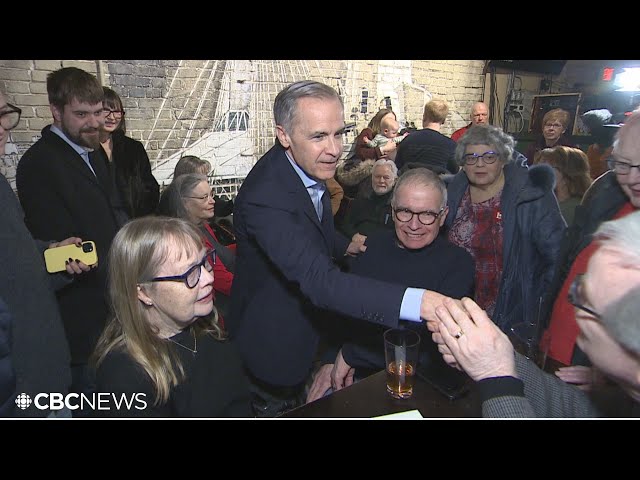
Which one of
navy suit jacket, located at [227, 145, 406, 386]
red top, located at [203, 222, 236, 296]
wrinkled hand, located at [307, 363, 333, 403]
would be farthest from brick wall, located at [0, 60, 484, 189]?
wrinkled hand, located at [307, 363, 333, 403]

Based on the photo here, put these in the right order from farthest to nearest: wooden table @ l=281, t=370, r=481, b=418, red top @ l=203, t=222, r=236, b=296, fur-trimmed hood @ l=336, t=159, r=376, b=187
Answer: fur-trimmed hood @ l=336, t=159, r=376, b=187, red top @ l=203, t=222, r=236, b=296, wooden table @ l=281, t=370, r=481, b=418

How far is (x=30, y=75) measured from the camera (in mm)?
1452

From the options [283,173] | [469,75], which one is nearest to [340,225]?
[469,75]

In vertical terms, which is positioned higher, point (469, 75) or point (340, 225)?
point (469, 75)

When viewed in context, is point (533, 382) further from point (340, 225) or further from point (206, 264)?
point (340, 225)

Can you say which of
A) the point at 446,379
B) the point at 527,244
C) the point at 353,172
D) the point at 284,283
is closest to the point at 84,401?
the point at 284,283

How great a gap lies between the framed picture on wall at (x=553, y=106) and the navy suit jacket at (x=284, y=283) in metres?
1.34

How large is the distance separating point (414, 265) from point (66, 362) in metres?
1.08

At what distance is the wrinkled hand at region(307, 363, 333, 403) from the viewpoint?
1.42 metres

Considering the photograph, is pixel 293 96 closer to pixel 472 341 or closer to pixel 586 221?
pixel 472 341

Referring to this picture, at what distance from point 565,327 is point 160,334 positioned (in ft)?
3.74

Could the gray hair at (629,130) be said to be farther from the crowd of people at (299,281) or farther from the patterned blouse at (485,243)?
the patterned blouse at (485,243)

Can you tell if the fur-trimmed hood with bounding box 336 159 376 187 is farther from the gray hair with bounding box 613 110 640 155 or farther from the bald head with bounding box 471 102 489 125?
the gray hair with bounding box 613 110 640 155

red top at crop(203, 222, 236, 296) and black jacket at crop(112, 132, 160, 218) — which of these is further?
red top at crop(203, 222, 236, 296)
